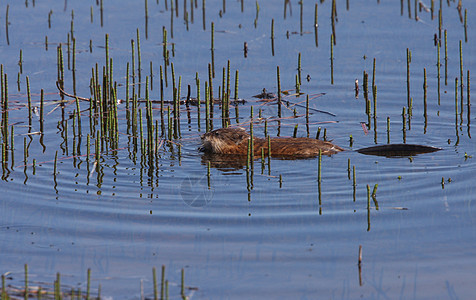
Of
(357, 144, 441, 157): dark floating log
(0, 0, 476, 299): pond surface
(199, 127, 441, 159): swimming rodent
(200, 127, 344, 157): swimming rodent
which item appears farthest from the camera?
(200, 127, 344, 157): swimming rodent

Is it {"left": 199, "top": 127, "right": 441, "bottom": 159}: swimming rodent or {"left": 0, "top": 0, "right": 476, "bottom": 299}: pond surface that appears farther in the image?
{"left": 199, "top": 127, "right": 441, "bottom": 159}: swimming rodent

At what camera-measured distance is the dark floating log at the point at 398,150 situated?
9719 mm

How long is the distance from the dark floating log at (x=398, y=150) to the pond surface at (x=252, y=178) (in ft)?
0.33

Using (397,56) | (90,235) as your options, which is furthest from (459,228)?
(397,56)

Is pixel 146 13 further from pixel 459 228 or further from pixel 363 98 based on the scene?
pixel 459 228

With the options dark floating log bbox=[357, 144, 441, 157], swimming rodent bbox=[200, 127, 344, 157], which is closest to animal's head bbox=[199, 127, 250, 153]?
swimming rodent bbox=[200, 127, 344, 157]

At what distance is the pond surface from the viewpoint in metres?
6.69

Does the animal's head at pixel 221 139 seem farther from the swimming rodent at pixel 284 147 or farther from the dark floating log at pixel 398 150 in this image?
the dark floating log at pixel 398 150

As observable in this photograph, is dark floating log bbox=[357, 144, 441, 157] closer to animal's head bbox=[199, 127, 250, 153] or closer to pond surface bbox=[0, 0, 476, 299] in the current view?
pond surface bbox=[0, 0, 476, 299]

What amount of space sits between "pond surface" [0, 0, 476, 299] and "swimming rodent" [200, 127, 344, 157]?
0.18 m

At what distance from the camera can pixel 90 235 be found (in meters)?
7.48

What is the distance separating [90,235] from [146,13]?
9.34m

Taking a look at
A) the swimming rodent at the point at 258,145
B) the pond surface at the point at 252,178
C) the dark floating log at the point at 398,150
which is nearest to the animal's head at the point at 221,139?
the swimming rodent at the point at 258,145

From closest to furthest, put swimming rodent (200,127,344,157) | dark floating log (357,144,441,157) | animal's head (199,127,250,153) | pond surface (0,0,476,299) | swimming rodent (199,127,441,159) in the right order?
pond surface (0,0,476,299)
dark floating log (357,144,441,157)
swimming rodent (199,127,441,159)
swimming rodent (200,127,344,157)
animal's head (199,127,250,153)
